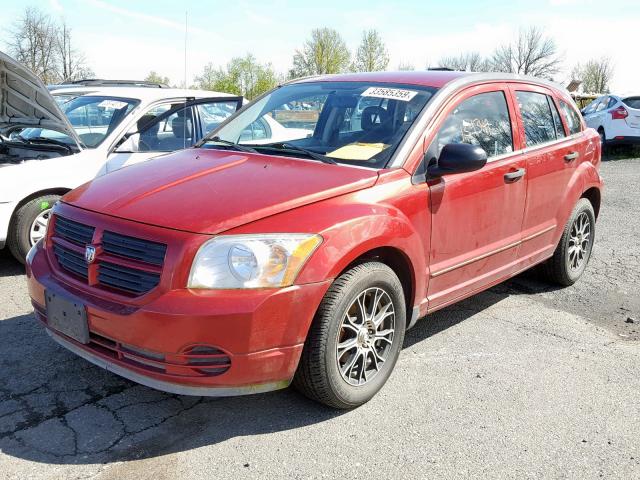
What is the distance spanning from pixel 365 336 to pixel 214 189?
1.09 m

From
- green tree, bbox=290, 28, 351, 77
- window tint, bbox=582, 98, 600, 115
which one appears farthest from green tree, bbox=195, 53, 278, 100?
window tint, bbox=582, 98, 600, 115

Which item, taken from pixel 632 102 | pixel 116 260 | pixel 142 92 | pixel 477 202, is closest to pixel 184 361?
pixel 116 260

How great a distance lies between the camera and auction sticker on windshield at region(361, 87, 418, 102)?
3879mm

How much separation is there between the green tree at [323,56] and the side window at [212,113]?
214 ft

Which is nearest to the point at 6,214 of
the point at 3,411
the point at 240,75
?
the point at 3,411

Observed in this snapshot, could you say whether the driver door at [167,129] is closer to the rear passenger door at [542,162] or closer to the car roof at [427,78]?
the car roof at [427,78]

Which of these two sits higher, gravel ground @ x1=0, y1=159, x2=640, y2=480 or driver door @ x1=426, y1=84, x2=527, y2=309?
driver door @ x1=426, y1=84, x2=527, y2=309

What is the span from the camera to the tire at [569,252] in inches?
204

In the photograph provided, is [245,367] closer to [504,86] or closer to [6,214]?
[504,86]

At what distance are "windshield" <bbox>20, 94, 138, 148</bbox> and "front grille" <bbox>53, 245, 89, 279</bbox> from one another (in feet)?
9.28

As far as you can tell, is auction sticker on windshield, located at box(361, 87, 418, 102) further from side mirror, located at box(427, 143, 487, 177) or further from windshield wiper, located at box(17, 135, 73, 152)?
windshield wiper, located at box(17, 135, 73, 152)

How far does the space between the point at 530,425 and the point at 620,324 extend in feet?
6.54

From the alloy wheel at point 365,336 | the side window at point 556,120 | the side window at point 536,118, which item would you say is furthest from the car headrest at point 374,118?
the side window at point 556,120

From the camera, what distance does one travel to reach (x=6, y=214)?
16.9ft
